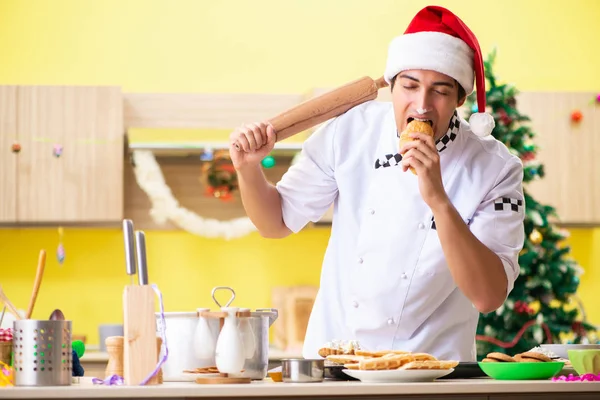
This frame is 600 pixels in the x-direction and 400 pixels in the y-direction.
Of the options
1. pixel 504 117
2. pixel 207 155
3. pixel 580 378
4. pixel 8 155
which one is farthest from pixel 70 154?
pixel 580 378

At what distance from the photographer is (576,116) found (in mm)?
4660

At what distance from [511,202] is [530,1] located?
10.5ft

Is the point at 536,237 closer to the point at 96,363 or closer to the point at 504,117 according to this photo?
the point at 504,117

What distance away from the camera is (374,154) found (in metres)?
2.40

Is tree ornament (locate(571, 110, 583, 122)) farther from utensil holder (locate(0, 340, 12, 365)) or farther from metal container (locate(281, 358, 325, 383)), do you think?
utensil holder (locate(0, 340, 12, 365))

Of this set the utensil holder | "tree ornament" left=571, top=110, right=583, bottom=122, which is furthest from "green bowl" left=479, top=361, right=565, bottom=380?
"tree ornament" left=571, top=110, right=583, bottom=122

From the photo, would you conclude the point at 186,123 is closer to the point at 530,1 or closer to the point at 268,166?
the point at 268,166

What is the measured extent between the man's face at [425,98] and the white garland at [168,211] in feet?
8.25

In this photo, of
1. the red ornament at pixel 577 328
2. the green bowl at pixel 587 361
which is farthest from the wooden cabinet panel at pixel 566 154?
the green bowl at pixel 587 361

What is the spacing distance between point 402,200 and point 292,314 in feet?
7.69

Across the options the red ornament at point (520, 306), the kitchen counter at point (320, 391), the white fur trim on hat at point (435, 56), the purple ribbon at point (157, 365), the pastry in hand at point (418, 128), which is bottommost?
the kitchen counter at point (320, 391)

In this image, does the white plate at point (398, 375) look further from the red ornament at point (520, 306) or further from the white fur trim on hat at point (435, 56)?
the red ornament at point (520, 306)

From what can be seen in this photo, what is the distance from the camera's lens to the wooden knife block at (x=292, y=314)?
445 centimetres

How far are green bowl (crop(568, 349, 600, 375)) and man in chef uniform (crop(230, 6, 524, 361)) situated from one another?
24cm
